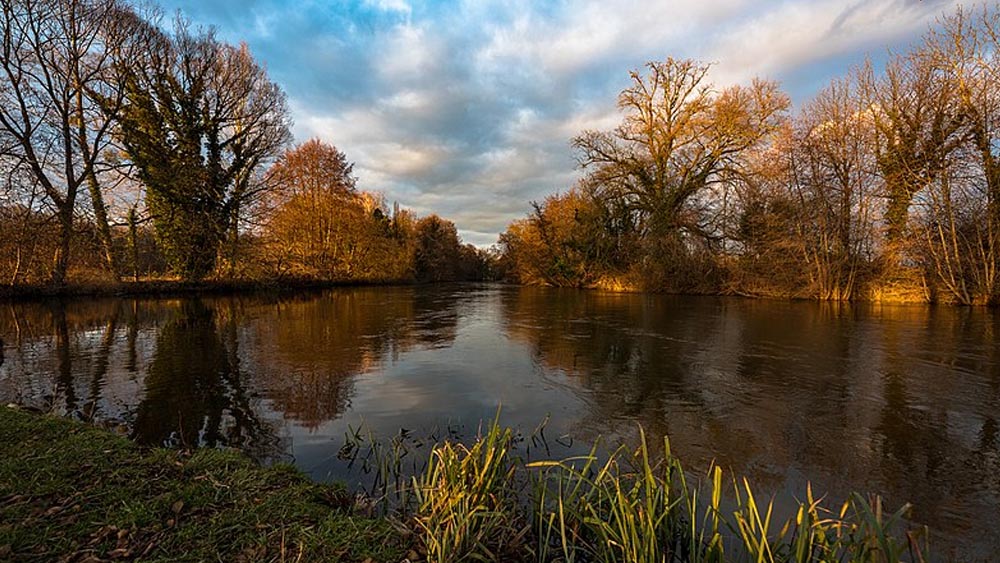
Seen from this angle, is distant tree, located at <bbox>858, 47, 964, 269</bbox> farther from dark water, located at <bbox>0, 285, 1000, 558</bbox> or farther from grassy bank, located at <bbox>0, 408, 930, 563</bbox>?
grassy bank, located at <bbox>0, 408, 930, 563</bbox>

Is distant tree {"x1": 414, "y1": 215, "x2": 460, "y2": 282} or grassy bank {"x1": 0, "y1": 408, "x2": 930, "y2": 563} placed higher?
distant tree {"x1": 414, "y1": 215, "x2": 460, "y2": 282}

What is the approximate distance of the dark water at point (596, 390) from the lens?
4117 millimetres

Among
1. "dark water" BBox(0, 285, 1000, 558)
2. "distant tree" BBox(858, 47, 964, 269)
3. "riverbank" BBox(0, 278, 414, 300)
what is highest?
"distant tree" BBox(858, 47, 964, 269)

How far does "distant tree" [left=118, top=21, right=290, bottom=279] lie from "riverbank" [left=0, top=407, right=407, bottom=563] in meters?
22.9

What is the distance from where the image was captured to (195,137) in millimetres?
24656

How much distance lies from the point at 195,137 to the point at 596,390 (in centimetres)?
2745

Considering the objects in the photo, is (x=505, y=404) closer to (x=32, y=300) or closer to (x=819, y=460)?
(x=819, y=460)

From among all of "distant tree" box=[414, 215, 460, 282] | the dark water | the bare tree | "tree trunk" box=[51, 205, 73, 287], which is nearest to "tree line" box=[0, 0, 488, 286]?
"tree trunk" box=[51, 205, 73, 287]

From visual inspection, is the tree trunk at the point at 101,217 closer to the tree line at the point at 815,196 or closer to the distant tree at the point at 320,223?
the distant tree at the point at 320,223

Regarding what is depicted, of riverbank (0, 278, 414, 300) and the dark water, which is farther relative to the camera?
riverbank (0, 278, 414, 300)

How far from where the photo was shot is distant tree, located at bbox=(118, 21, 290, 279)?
21.8 meters

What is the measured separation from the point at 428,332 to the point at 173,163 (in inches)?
738

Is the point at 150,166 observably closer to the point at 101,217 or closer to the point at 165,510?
the point at 101,217

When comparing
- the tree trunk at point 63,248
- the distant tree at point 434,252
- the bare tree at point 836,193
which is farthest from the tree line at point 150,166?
the bare tree at point 836,193
